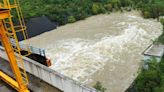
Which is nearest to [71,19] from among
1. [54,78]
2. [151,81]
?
[151,81]

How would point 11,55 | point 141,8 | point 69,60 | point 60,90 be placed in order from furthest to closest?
1. point 141,8
2. point 69,60
3. point 60,90
4. point 11,55

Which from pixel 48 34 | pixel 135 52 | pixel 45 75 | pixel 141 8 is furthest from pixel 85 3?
pixel 45 75

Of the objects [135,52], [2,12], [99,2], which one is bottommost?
[135,52]

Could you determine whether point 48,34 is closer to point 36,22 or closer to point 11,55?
point 36,22

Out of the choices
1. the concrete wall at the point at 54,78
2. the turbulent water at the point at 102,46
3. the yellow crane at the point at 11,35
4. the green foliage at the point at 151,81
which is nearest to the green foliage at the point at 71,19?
the turbulent water at the point at 102,46

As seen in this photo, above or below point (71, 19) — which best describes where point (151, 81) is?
below

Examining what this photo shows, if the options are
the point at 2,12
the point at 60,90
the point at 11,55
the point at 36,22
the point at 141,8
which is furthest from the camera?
the point at 141,8

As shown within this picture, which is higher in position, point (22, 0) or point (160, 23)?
point (22, 0)

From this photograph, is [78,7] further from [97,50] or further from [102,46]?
[97,50]
